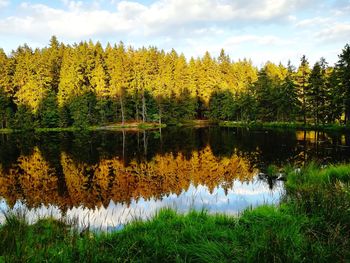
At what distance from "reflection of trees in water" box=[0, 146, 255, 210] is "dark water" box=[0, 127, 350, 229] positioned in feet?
0.12

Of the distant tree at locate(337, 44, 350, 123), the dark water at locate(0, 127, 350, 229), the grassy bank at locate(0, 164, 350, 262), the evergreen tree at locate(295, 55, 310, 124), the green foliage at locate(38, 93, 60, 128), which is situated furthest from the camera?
the green foliage at locate(38, 93, 60, 128)

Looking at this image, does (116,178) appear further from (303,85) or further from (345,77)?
(303,85)

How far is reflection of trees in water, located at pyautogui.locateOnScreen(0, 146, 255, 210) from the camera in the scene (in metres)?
13.1

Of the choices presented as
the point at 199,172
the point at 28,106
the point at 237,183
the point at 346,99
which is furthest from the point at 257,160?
the point at 28,106

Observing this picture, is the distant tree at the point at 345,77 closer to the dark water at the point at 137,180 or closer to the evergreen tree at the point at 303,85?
the evergreen tree at the point at 303,85

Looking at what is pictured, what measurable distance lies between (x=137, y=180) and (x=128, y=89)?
52.9 m

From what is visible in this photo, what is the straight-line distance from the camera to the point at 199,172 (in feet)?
56.8

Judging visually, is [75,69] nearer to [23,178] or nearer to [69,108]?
[69,108]

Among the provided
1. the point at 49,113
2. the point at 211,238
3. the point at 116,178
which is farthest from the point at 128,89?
the point at 211,238

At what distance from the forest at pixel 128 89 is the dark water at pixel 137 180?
30647mm

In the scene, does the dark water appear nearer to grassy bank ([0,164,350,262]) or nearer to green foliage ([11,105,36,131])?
grassy bank ([0,164,350,262])

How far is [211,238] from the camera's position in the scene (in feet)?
20.4

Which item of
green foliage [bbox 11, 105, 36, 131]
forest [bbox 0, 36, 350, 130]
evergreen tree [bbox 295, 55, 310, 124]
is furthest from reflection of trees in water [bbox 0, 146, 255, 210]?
green foliage [bbox 11, 105, 36, 131]

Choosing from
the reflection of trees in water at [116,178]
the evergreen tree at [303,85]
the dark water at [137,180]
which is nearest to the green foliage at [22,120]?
the dark water at [137,180]
